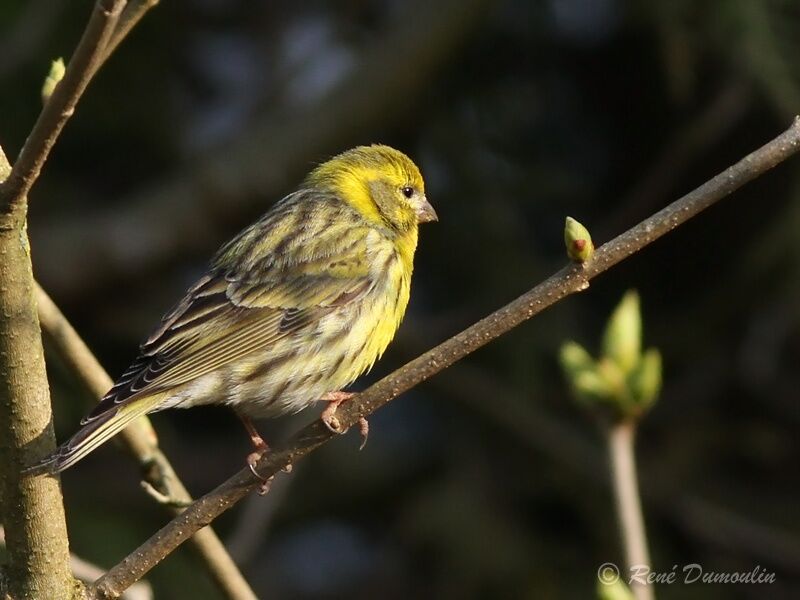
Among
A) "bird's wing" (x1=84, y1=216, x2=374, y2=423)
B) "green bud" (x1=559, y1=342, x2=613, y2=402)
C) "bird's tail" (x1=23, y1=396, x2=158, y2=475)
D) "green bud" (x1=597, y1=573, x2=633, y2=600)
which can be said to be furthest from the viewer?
"bird's wing" (x1=84, y1=216, x2=374, y2=423)

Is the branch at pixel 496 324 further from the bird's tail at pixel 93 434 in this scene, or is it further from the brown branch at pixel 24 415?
the bird's tail at pixel 93 434

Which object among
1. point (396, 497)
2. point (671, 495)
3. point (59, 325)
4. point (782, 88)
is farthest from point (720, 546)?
point (59, 325)

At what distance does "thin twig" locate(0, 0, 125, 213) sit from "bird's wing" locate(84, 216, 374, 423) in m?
1.58

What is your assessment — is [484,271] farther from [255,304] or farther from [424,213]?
[255,304]

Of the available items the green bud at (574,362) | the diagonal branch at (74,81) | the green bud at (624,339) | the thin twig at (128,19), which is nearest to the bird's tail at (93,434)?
the diagonal branch at (74,81)

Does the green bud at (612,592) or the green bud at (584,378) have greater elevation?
the green bud at (584,378)

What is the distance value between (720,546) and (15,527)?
399 centimetres

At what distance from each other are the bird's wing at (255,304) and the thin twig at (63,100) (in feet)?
5.19

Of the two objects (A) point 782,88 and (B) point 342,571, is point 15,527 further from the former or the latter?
(B) point 342,571

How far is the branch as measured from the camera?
2.88 meters

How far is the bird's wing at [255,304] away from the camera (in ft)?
14.5

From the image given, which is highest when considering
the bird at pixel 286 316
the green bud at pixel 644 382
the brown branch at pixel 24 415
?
the bird at pixel 286 316

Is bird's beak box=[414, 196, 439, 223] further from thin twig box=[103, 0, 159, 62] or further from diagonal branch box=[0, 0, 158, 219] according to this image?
thin twig box=[103, 0, 159, 62]

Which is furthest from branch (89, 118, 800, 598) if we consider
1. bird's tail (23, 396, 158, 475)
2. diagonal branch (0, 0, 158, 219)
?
diagonal branch (0, 0, 158, 219)
